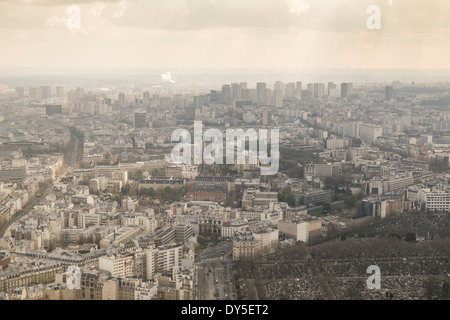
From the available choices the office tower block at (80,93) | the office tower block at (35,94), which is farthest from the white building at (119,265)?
the office tower block at (80,93)

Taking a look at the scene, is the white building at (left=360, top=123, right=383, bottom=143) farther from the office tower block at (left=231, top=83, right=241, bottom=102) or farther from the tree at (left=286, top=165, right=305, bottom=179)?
the tree at (left=286, top=165, right=305, bottom=179)

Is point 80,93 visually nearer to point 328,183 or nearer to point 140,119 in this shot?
point 140,119

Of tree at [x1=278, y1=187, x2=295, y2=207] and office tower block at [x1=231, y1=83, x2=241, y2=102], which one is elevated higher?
office tower block at [x1=231, y1=83, x2=241, y2=102]

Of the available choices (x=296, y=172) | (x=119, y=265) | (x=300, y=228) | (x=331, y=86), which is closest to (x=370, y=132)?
(x=331, y=86)

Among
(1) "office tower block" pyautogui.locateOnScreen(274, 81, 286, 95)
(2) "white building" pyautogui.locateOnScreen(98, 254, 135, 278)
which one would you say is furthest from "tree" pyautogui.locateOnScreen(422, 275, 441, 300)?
(1) "office tower block" pyautogui.locateOnScreen(274, 81, 286, 95)

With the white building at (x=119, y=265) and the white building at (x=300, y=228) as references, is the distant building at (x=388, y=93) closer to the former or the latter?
the white building at (x=300, y=228)

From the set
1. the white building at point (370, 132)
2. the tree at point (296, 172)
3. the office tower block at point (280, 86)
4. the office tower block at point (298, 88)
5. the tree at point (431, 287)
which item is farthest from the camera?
the office tower block at point (298, 88)

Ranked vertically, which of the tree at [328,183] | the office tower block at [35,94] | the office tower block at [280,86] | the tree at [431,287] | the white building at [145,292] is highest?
the office tower block at [280,86]

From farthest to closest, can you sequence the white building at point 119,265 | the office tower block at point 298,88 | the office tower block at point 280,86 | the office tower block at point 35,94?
1. the office tower block at point 298,88
2. the office tower block at point 280,86
3. the office tower block at point 35,94
4. the white building at point 119,265
